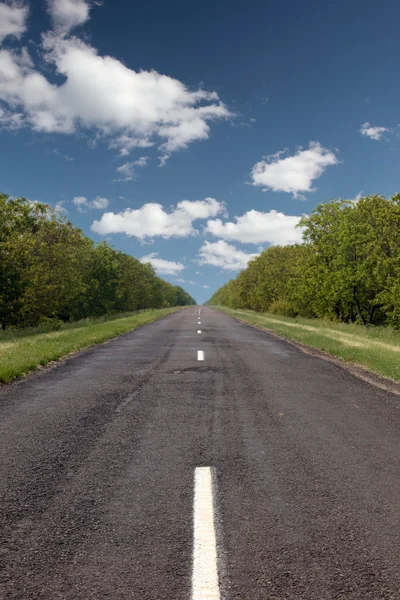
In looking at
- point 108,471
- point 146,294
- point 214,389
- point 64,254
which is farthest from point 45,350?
point 146,294

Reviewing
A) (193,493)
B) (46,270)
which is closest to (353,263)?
(46,270)

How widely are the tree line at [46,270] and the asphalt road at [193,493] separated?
15955 mm

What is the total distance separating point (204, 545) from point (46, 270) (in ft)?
90.7

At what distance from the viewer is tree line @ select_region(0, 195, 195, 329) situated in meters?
22.3

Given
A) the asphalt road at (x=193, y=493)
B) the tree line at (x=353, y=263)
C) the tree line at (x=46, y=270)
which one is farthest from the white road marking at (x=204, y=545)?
the tree line at (x=353, y=263)

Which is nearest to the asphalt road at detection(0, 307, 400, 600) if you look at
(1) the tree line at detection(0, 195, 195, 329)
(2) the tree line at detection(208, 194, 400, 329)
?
(1) the tree line at detection(0, 195, 195, 329)

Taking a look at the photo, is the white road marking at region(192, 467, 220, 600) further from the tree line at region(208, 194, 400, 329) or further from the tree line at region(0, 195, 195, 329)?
the tree line at region(208, 194, 400, 329)

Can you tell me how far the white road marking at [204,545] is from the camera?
2.53 metres

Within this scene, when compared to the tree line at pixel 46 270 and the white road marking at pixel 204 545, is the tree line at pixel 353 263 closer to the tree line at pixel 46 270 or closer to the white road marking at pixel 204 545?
the tree line at pixel 46 270

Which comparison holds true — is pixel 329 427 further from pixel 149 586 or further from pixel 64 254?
pixel 64 254

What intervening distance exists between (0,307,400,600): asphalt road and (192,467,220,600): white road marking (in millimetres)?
25

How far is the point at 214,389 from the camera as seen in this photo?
332 inches

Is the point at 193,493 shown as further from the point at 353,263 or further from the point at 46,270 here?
the point at 353,263

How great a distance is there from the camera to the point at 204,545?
9.86 feet
